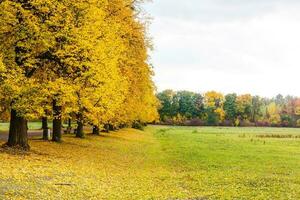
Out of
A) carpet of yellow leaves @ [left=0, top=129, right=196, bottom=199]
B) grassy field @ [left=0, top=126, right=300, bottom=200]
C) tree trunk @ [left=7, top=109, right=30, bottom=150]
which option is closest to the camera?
carpet of yellow leaves @ [left=0, top=129, right=196, bottom=199]

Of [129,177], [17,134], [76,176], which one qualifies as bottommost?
[129,177]

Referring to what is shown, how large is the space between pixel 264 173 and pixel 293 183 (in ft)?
15.6

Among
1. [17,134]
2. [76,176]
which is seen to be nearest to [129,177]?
[76,176]

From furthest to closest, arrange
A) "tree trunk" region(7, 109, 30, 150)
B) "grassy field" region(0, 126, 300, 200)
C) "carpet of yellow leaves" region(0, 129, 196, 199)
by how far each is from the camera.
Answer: "tree trunk" region(7, 109, 30, 150) < "grassy field" region(0, 126, 300, 200) < "carpet of yellow leaves" region(0, 129, 196, 199)

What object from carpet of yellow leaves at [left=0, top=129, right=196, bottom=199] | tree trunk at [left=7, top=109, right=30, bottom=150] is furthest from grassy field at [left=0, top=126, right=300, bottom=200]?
tree trunk at [left=7, top=109, right=30, bottom=150]

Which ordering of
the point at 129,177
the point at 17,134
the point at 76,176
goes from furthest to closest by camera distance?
the point at 17,134 → the point at 129,177 → the point at 76,176

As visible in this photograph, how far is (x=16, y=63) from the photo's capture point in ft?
92.1

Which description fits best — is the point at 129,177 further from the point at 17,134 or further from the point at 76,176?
the point at 17,134

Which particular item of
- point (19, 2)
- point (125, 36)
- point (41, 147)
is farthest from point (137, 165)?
point (125, 36)

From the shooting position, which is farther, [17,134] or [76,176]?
[17,134]

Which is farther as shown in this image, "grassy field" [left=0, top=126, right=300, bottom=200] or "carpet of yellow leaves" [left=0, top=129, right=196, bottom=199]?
"grassy field" [left=0, top=126, right=300, bottom=200]

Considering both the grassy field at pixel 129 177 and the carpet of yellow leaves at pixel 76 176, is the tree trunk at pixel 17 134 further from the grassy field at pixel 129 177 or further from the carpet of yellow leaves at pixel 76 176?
the grassy field at pixel 129 177

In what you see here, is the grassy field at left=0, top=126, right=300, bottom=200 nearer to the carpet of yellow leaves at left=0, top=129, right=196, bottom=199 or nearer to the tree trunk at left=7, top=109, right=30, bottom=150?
the carpet of yellow leaves at left=0, top=129, right=196, bottom=199

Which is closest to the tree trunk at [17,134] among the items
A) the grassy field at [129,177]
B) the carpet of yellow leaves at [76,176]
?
the carpet of yellow leaves at [76,176]
